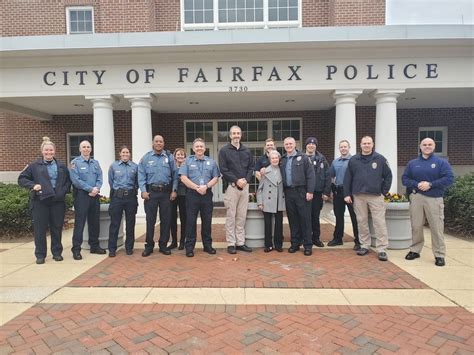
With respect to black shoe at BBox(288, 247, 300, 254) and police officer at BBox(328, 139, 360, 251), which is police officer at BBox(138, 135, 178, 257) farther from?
police officer at BBox(328, 139, 360, 251)

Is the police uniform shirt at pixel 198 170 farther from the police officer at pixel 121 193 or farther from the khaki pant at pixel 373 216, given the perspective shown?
the khaki pant at pixel 373 216

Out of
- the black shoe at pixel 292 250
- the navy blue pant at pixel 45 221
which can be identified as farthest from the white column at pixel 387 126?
the navy blue pant at pixel 45 221

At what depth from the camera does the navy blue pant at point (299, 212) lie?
598cm

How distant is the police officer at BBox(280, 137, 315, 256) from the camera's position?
5.92 meters

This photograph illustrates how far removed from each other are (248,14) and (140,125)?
19.6ft

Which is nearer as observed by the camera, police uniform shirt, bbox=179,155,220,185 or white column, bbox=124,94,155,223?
police uniform shirt, bbox=179,155,220,185

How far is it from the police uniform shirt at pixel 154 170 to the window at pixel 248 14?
8.05m

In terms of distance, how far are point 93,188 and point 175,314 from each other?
3.02 m

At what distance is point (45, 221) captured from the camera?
5.70 metres

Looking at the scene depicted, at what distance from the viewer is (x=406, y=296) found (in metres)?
4.21

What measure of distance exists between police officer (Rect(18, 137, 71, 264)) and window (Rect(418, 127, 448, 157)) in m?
12.3

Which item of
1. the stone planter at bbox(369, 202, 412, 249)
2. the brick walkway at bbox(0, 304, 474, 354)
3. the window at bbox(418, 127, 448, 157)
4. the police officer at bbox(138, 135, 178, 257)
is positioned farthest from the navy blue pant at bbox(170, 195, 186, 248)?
the window at bbox(418, 127, 448, 157)

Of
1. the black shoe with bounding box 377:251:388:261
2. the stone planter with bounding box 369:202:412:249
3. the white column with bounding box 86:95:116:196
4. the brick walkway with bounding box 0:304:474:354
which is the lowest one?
the brick walkway with bounding box 0:304:474:354

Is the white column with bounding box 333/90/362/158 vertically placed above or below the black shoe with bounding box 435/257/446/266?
above
